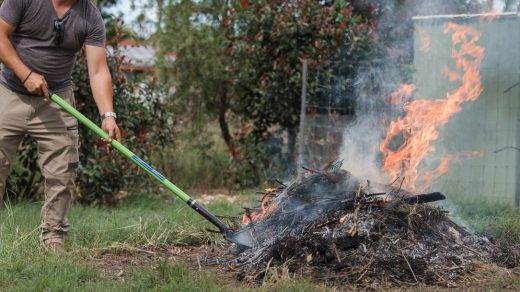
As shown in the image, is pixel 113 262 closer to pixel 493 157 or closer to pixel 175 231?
pixel 175 231

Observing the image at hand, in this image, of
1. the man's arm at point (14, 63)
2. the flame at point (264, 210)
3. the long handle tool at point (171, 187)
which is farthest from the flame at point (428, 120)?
the man's arm at point (14, 63)

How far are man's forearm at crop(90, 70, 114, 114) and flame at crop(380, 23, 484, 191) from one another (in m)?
2.38

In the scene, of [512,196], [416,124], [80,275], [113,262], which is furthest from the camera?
[512,196]

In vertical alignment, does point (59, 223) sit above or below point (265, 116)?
below

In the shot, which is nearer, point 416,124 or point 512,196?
point 416,124

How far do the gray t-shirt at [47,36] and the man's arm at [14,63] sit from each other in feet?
0.24

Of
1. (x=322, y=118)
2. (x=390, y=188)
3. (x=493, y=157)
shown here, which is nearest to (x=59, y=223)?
(x=390, y=188)

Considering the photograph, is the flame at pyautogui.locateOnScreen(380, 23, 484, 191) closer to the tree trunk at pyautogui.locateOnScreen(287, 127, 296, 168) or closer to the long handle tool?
the long handle tool

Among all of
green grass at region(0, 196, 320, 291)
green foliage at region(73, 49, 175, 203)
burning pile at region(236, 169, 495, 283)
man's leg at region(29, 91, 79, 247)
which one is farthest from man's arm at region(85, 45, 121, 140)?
green foliage at region(73, 49, 175, 203)

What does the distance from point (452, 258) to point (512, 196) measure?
4043 millimetres

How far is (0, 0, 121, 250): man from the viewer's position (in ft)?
17.0

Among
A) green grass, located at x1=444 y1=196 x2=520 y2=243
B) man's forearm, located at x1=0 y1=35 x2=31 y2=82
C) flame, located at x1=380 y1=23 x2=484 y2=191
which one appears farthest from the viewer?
flame, located at x1=380 y1=23 x2=484 y2=191

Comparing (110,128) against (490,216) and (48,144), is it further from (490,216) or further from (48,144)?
(490,216)

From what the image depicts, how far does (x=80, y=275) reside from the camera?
461cm
